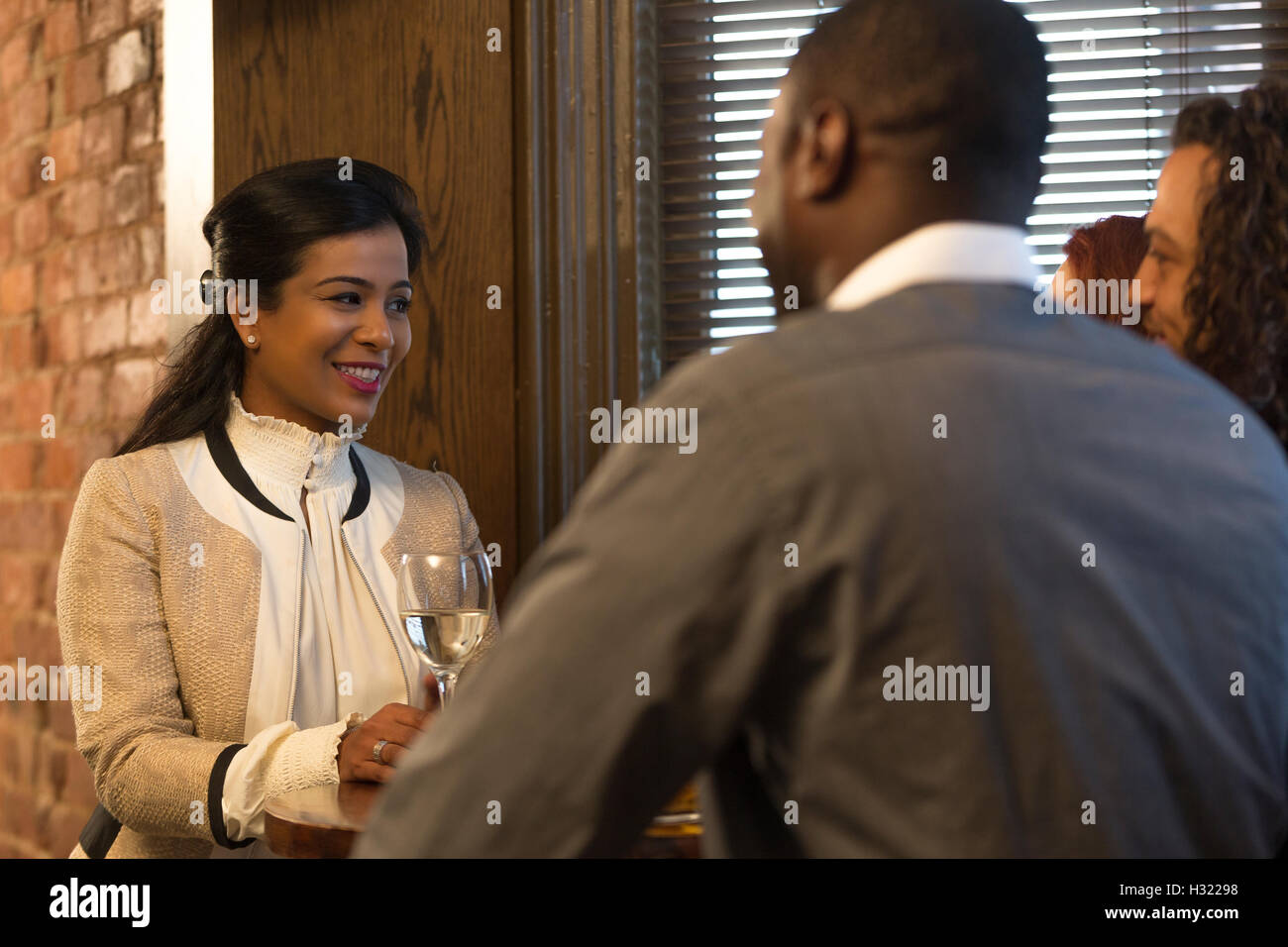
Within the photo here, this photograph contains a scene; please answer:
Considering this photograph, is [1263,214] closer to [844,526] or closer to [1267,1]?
[844,526]

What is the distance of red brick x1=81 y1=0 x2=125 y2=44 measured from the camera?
8.36 ft

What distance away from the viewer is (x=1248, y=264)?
1261 millimetres

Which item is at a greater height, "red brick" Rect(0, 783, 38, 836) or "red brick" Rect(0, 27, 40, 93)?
"red brick" Rect(0, 27, 40, 93)

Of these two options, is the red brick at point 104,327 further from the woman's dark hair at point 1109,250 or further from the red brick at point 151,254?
the woman's dark hair at point 1109,250

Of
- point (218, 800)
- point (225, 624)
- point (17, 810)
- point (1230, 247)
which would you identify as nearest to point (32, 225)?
point (17, 810)

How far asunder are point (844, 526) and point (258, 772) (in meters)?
1.16

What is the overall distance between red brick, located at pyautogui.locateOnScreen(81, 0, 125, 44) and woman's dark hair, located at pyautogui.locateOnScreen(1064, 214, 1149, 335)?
1.95 m

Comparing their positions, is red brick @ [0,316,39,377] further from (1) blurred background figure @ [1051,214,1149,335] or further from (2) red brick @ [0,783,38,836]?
(1) blurred background figure @ [1051,214,1149,335]

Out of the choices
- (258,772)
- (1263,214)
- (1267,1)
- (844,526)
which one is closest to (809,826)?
(844,526)

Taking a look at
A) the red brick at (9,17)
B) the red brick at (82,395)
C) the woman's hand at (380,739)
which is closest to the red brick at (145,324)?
the red brick at (82,395)

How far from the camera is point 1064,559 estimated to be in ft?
2.06

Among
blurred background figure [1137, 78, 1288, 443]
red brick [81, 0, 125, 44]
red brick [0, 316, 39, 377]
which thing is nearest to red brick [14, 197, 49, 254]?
red brick [0, 316, 39, 377]

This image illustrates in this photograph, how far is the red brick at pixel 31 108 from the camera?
8.90 ft

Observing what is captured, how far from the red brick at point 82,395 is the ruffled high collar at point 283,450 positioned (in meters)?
0.78
